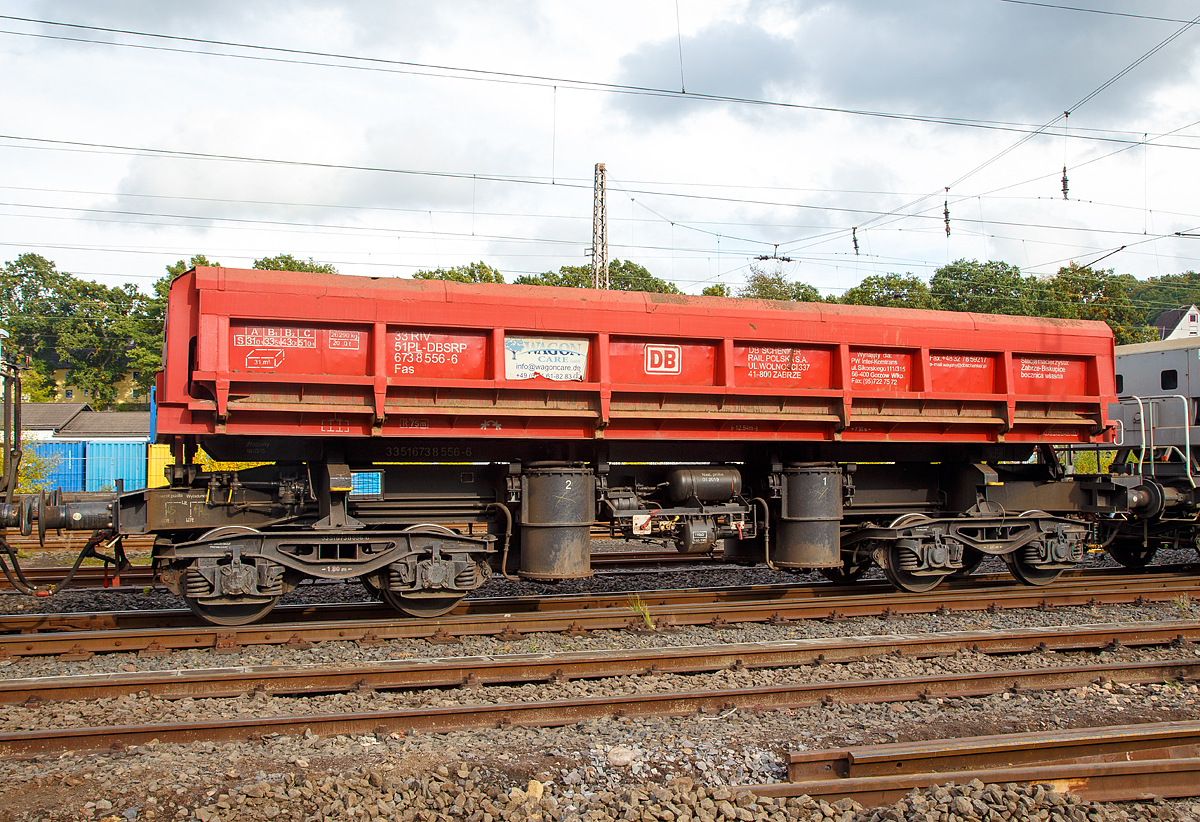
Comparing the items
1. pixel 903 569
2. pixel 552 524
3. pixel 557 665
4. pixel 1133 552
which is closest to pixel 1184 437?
pixel 1133 552

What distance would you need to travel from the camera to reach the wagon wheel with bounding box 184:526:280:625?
7.27 m

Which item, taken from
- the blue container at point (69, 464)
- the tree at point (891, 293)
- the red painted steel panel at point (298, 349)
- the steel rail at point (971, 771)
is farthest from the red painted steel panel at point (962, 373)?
the tree at point (891, 293)

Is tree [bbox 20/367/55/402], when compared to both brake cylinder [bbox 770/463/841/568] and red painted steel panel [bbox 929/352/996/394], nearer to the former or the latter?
brake cylinder [bbox 770/463/841/568]

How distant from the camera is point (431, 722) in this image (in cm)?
534

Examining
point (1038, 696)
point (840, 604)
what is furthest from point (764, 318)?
point (1038, 696)

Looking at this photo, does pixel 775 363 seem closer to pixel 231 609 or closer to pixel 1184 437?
pixel 231 609

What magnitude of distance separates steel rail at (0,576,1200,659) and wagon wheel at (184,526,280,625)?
4.6 inches

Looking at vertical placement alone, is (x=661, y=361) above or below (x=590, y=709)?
above

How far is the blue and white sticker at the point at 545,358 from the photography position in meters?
7.67

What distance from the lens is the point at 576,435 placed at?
26.0 feet

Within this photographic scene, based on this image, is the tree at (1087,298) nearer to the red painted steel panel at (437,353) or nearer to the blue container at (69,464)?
the red painted steel panel at (437,353)

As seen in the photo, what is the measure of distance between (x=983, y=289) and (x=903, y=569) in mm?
54135

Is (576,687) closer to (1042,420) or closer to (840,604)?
(840,604)

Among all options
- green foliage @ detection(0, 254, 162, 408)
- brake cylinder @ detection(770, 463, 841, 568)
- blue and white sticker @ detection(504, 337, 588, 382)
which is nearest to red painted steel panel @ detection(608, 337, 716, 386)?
blue and white sticker @ detection(504, 337, 588, 382)
